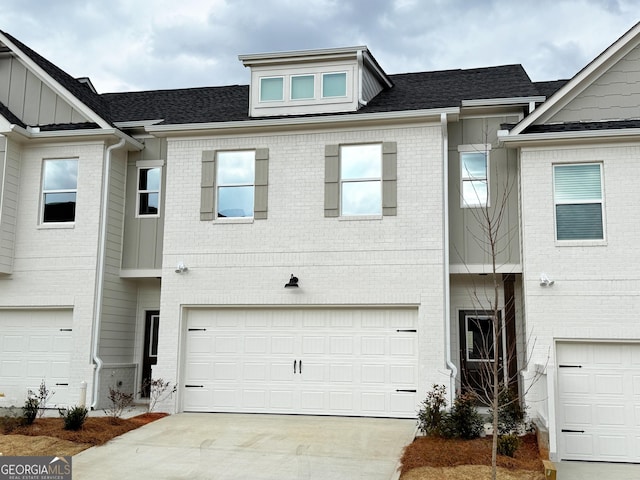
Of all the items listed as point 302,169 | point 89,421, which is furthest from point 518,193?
point 89,421

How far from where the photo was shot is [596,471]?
1189 cm

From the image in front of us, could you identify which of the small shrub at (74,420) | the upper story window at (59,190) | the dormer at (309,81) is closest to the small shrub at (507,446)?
the small shrub at (74,420)

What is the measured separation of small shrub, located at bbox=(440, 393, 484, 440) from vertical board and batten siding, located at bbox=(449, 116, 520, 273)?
3.44 m

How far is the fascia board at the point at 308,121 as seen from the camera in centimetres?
1451

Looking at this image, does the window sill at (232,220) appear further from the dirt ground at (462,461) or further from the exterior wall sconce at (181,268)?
the dirt ground at (462,461)

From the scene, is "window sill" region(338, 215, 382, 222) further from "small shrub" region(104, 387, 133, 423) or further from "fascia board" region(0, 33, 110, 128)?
"fascia board" region(0, 33, 110, 128)

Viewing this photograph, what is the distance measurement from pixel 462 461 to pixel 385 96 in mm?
9292

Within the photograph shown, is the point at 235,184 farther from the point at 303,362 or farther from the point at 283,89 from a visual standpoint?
the point at 303,362

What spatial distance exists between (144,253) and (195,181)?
2.18 m

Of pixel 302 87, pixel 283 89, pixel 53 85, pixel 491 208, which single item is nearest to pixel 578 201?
pixel 491 208

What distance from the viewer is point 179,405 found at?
14961 millimetres

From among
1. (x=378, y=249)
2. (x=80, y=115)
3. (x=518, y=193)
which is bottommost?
(x=378, y=249)

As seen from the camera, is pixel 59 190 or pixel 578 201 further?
pixel 59 190

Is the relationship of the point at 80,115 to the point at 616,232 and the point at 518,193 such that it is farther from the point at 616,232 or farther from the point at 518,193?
the point at 616,232
